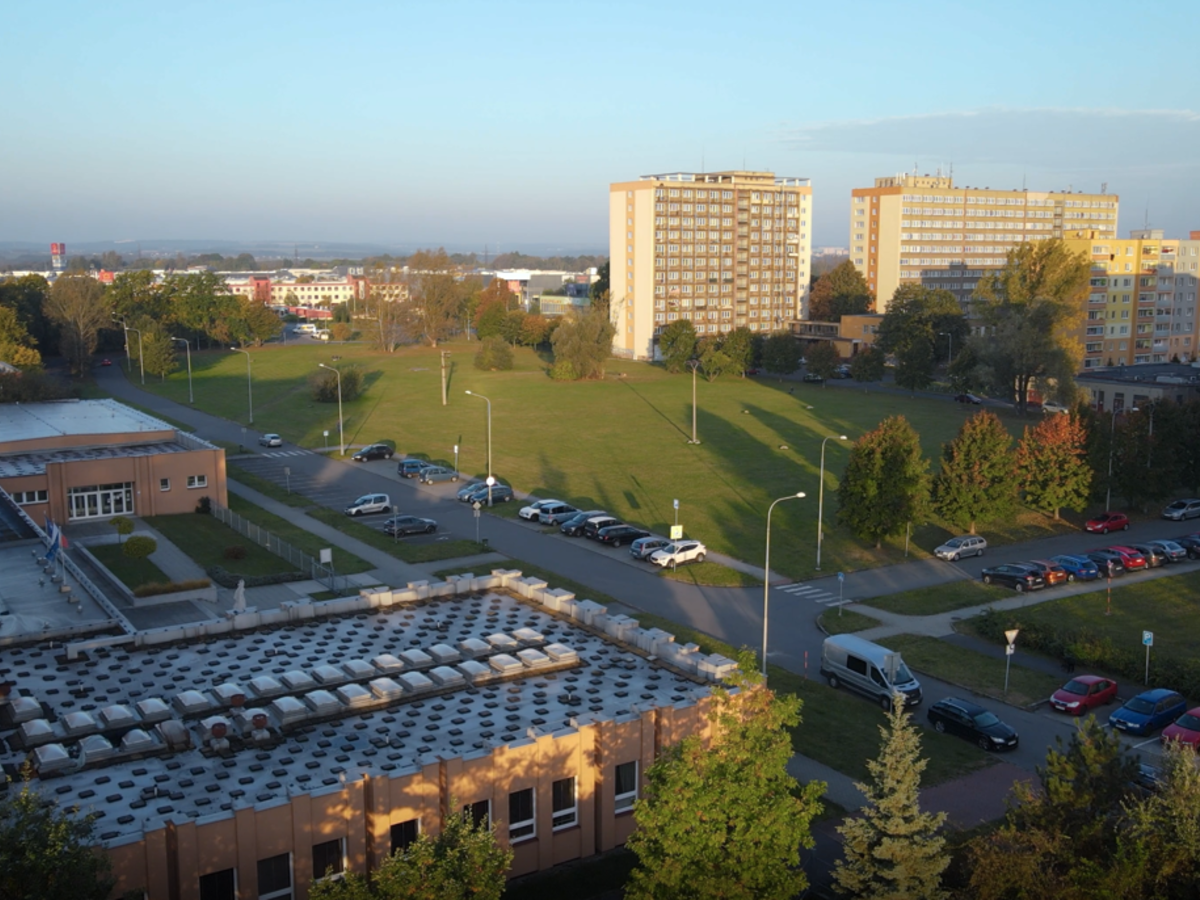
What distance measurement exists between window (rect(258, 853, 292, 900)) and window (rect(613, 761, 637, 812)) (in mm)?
5417

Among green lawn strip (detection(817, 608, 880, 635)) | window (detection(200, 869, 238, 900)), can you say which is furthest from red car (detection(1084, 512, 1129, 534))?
window (detection(200, 869, 238, 900))

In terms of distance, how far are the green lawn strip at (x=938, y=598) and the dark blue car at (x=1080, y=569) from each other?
288 centimetres

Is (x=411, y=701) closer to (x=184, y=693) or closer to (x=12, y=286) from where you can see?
(x=184, y=693)

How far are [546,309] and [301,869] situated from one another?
145360 millimetres

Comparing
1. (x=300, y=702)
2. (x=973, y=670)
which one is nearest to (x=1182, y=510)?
(x=973, y=670)

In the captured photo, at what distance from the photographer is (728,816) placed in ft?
44.2

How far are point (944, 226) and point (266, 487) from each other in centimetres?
9486

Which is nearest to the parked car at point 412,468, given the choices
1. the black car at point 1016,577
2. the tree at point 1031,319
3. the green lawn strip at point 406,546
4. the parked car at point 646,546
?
the green lawn strip at point 406,546

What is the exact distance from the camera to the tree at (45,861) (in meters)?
11.0

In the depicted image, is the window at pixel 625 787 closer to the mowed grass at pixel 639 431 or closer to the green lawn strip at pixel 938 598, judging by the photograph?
the green lawn strip at pixel 938 598

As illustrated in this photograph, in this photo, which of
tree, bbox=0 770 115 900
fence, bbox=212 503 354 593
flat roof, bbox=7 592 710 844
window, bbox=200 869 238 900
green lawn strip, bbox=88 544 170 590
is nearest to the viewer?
tree, bbox=0 770 115 900

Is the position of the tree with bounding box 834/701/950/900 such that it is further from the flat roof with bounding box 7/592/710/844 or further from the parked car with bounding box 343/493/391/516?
the parked car with bounding box 343/493/391/516

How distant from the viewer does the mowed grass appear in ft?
144

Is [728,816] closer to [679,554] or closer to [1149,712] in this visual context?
[1149,712]
